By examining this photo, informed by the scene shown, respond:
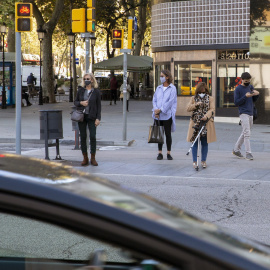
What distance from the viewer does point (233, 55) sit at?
25.6m

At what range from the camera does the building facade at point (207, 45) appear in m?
25.5

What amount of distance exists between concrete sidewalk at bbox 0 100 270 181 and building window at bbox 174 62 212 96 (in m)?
2.41

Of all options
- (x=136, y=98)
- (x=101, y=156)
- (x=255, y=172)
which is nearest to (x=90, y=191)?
(x=255, y=172)

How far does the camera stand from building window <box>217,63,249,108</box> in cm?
2548

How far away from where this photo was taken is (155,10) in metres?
27.7

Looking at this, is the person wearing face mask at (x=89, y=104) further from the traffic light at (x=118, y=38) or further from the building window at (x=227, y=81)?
the building window at (x=227, y=81)

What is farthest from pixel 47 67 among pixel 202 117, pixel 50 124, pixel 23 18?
pixel 202 117

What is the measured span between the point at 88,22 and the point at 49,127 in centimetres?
304

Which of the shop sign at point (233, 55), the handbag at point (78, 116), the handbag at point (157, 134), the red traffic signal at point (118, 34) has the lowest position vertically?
the handbag at point (157, 134)

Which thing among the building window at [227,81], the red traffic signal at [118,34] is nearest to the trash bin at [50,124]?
the red traffic signal at [118,34]

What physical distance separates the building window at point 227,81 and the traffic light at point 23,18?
42.6ft

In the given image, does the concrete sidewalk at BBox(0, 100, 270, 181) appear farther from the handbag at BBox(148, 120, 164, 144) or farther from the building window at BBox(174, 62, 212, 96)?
the building window at BBox(174, 62, 212, 96)

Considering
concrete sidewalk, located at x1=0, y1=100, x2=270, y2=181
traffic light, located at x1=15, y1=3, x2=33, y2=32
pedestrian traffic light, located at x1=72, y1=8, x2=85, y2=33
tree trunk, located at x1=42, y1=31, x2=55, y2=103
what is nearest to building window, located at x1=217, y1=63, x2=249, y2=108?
concrete sidewalk, located at x1=0, y1=100, x2=270, y2=181

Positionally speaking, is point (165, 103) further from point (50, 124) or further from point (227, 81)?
point (227, 81)
